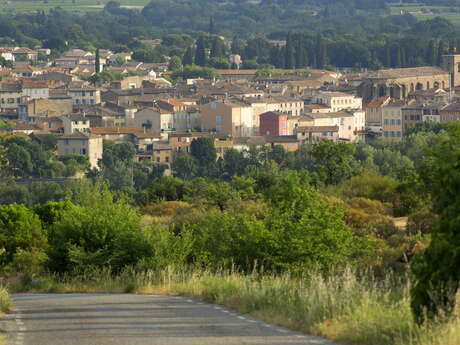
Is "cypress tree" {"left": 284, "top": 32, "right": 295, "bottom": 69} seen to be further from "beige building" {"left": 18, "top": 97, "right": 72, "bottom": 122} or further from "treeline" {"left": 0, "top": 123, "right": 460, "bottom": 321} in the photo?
"treeline" {"left": 0, "top": 123, "right": 460, "bottom": 321}

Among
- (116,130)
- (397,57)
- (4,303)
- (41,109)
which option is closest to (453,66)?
(397,57)

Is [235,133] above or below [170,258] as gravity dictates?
below

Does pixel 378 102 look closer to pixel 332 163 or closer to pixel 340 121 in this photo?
pixel 340 121

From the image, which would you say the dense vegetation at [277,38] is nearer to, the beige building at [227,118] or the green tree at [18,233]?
the beige building at [227,118]

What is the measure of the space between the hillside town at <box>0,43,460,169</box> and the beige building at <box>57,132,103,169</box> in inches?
2.0

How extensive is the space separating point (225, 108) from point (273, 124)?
3375 millimetres

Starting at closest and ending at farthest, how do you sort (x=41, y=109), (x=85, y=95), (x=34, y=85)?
1. (x=41, y=109)
2. (x=85, y=95)
3. (x=34, y=85)

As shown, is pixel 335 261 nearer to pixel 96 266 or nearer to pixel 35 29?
pixel 96 266

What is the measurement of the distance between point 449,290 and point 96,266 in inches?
301

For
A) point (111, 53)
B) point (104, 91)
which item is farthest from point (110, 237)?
point (111, 53)

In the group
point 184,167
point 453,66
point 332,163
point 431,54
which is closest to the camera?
point 332,163

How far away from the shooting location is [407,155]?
61.2 metres

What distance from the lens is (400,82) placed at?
101375mm

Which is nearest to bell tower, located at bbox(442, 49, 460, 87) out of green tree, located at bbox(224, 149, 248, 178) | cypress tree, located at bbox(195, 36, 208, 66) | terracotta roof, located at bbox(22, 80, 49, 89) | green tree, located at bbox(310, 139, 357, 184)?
cypress tree, located at bbox(195, 36, 208, 66)
